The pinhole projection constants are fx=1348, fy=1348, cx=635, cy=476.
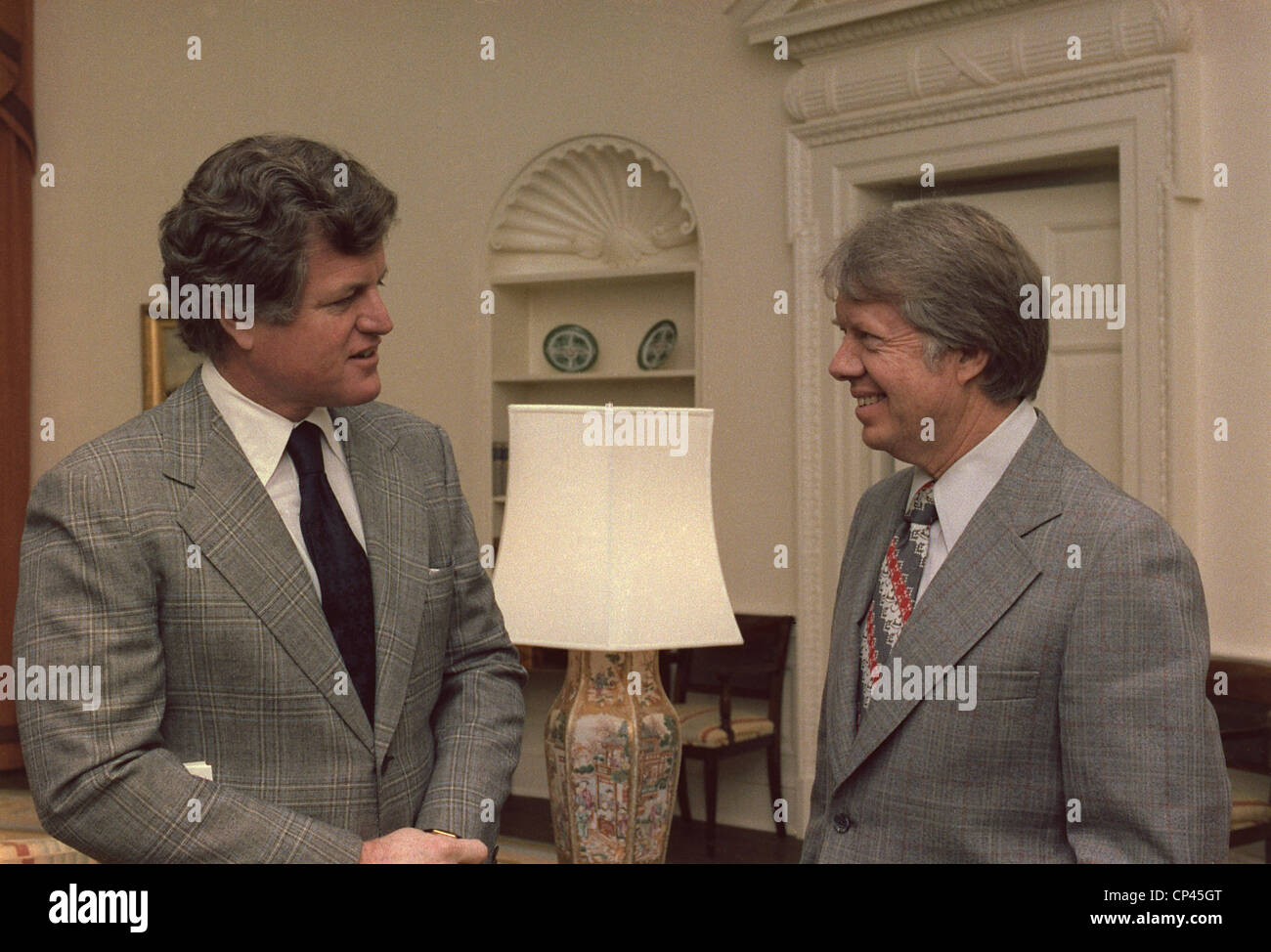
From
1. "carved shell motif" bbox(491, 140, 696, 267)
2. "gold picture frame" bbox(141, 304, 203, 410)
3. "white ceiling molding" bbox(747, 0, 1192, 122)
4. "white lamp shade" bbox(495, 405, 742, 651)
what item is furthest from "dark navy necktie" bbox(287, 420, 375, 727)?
"gold picture frame" bbox(141, 304, 203, 410)

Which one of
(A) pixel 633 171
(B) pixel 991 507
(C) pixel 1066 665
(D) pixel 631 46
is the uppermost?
(D) pixel 631 46

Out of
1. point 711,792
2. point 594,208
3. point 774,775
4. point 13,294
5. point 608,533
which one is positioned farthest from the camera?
point 13,294

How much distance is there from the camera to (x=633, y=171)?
631 cm

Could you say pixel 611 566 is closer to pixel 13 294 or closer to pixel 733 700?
pixel 733 700

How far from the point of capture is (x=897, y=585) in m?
1.79

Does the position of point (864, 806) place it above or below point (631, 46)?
below

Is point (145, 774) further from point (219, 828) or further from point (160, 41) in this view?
point (160, 41)

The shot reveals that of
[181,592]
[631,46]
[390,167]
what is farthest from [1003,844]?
[390,167]

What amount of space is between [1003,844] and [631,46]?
17.5 ft

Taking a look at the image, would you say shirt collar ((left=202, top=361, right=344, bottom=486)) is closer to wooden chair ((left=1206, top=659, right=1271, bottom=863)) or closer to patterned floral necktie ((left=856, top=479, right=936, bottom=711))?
patterned floral necktie ((left=856, top=479, right=936, bottom=711))

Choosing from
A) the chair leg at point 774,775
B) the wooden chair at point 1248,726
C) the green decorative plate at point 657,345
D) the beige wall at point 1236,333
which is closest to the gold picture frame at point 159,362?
the green decorative plate at point 657,345

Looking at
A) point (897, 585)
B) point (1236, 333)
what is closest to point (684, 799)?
point (1236, 333)

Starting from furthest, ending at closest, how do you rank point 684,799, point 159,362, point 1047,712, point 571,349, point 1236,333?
1. point 159,362
2. point 571,349
3. point 684,799
4. point 1236,333
5. point 1047,712

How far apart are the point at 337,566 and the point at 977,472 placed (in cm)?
82
